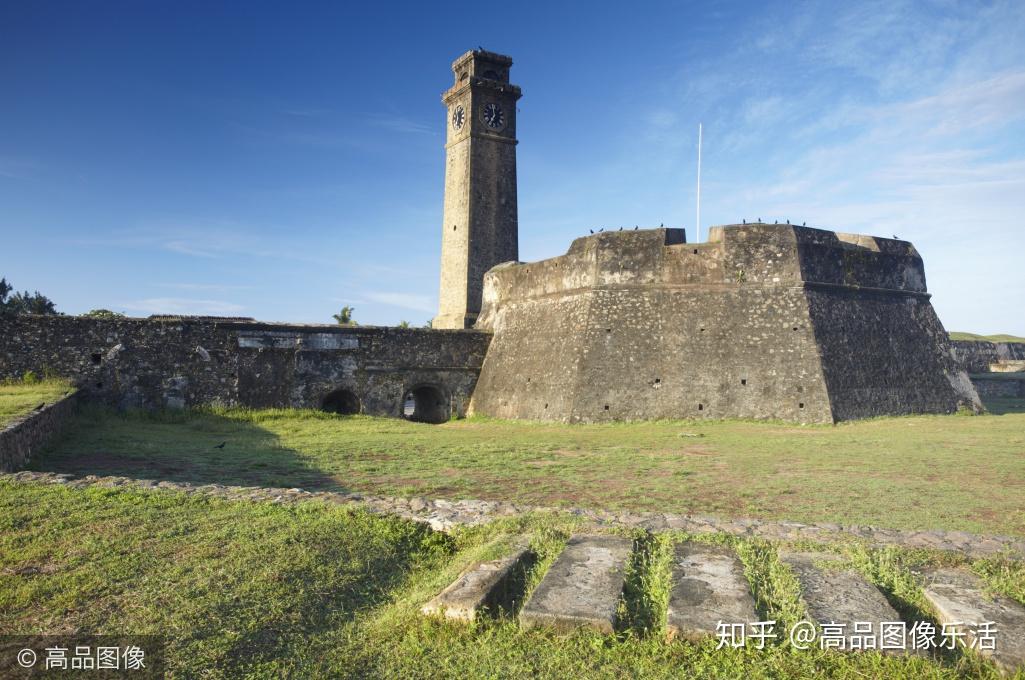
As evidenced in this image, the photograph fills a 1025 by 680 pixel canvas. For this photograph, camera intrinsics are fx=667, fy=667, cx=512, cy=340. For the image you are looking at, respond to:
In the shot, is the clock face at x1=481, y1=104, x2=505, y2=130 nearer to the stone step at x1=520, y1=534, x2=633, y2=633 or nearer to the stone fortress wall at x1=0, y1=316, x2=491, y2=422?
the stone fortress wall at x1=0, y1=316, x2=491, y2=422

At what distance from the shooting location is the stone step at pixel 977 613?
3218 mm

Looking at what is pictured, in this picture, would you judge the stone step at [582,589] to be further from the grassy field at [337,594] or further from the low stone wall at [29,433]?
the low stone wall at [29,433]

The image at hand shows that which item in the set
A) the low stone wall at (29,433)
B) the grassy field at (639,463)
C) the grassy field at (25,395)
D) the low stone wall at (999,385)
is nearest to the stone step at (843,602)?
the grassy field at (639,463)

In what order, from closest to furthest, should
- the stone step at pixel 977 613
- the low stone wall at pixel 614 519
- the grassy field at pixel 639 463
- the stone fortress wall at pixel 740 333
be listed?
the stone step at pixel 977 613 < the low stone wall at pixel 614 519 < the grassy field at pixel 639 463 < the stone fortress wall at pixel 740 333

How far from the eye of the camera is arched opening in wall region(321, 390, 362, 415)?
63.9ft

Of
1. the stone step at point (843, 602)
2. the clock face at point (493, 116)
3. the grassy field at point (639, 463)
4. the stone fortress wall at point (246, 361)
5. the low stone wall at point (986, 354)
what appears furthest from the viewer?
the low stone wall at point (986, 354)

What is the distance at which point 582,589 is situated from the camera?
13.1ft

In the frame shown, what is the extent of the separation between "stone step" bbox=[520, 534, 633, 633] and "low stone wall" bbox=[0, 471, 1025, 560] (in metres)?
0.77

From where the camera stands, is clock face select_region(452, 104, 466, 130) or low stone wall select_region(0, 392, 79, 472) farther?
clock face select_region(452, 104, 466, 130)

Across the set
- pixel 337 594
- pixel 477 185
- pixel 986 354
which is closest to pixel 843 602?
pixel 337 594

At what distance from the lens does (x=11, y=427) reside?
812 cm

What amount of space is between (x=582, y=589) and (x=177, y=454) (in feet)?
28.5

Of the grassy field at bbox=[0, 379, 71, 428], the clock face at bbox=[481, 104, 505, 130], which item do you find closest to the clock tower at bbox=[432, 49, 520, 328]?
the clock face at bbox=[481, 104, 505, 130]

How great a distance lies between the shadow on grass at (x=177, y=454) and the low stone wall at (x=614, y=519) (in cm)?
126
